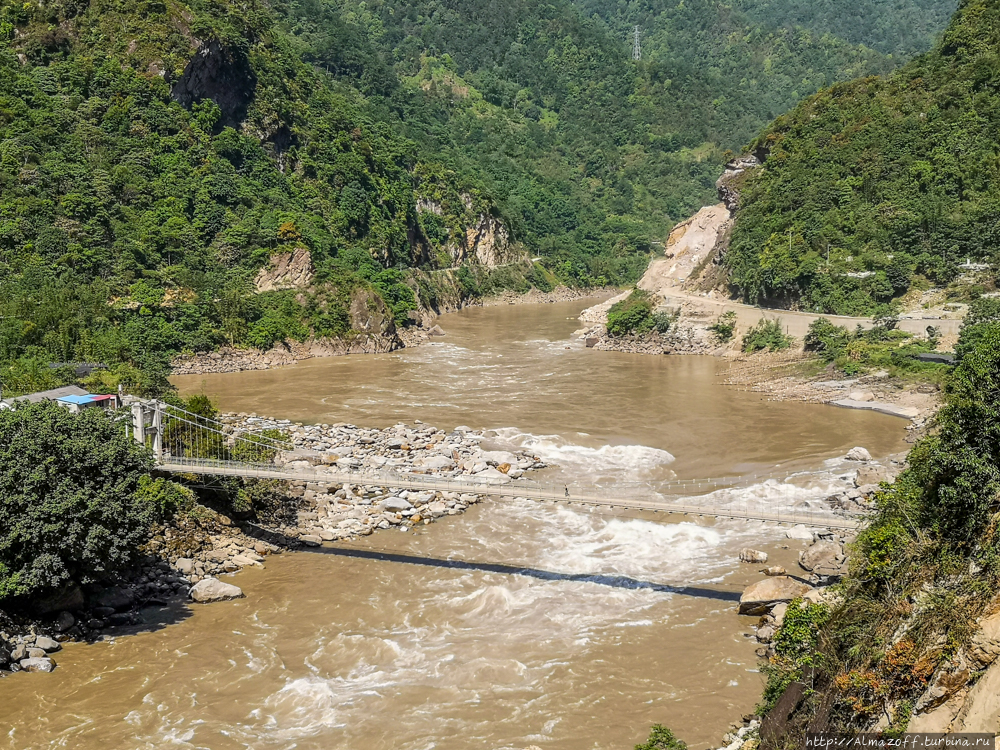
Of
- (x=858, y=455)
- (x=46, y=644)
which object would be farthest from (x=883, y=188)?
(x=46, y=644)

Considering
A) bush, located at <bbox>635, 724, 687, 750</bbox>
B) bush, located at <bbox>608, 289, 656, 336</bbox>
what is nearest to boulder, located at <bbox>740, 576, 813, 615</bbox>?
bush, located at <bbox>635, 724, 687, 750</bbox>

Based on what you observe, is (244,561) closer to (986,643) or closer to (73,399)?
(73,399)

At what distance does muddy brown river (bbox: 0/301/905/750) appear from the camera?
17.0 meters

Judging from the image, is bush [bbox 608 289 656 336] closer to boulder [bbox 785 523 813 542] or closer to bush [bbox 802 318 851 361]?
bush [bbox 802 318 851 361]

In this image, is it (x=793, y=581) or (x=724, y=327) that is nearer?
(x=793, y=581)

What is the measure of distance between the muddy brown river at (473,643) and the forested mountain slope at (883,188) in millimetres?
24652

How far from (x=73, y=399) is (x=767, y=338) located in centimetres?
4254

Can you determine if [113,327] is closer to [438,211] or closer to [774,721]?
[774,721]

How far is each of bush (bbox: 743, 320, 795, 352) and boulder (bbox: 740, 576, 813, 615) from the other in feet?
117

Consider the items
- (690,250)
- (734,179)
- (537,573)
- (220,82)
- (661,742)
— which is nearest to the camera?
(661,742)

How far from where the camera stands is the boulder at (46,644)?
19.2 m

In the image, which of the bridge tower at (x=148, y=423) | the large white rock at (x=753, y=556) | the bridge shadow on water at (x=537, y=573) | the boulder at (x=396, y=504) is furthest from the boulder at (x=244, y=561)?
the large white rock at (x=753, y=556)

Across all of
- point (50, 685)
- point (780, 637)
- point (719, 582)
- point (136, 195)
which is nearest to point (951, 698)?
point (780, 637)

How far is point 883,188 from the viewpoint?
6150 cm
